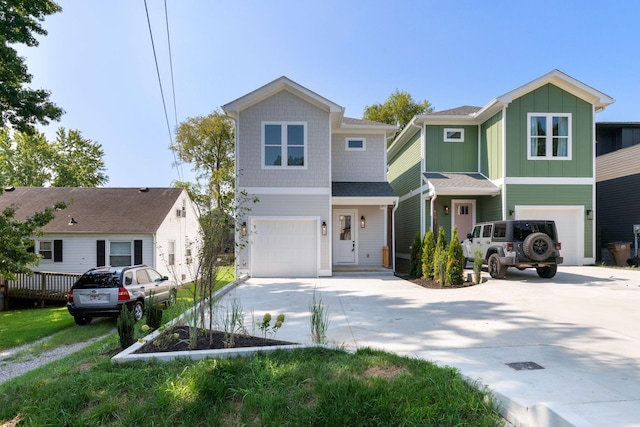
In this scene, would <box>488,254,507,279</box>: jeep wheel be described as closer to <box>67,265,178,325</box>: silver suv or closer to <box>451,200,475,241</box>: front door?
<box>451,200,475,241</box>: front door

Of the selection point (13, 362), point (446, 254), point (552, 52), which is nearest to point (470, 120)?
point (552, 52)

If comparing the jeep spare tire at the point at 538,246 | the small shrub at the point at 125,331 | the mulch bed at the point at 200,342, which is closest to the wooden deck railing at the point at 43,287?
the small shrub at the point at 125,331

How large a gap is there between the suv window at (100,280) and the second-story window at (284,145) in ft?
19.7

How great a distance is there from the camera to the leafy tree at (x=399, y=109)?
28188mm

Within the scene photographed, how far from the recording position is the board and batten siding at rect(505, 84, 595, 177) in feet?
43.3

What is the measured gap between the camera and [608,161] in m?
17.4

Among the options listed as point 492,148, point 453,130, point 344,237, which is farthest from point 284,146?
point 492,148

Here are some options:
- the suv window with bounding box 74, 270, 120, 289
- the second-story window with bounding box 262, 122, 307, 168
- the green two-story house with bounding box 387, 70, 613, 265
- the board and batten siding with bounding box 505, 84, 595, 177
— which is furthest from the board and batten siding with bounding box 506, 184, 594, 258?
the suv window with bounding box 74, 270, 120, 289

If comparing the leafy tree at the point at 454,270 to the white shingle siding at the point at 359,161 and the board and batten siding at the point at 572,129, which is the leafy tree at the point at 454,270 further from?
the white shingle siding at the point at 359,161

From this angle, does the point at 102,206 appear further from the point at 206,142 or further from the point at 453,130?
the point at 453,130

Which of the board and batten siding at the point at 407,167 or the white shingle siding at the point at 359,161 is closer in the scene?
the white shingle siding at the point at 359,161

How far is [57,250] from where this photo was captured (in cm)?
1636

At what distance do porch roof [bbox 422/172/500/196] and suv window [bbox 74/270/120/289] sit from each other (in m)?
10.9

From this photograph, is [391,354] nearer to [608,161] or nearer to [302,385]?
[302,385]
